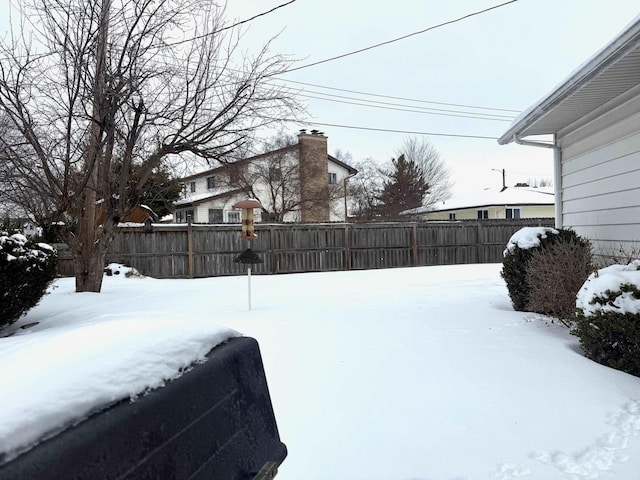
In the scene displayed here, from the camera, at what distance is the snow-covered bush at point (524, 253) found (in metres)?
6.20

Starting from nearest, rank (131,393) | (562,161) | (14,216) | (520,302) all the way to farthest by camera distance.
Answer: (131,393) → (520,302) → (562,161) → (14,216)

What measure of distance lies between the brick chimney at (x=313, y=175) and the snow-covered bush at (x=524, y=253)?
20.0m

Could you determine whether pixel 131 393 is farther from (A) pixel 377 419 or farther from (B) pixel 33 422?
(A) pixel 377 419

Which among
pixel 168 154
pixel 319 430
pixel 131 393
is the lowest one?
pixel 319 430

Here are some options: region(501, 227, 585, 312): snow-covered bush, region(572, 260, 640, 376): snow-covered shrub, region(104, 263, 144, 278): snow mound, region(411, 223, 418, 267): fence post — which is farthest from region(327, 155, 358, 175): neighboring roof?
region(572, 260, 640, 376): snow-covered shrub

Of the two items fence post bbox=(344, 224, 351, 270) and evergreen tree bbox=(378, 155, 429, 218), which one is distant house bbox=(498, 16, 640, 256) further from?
evergreen tree bbox=(378, 155, 429, 218)

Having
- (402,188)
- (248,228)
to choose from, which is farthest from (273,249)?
(402,188)

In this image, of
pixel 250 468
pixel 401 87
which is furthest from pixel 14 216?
pixel 401 87

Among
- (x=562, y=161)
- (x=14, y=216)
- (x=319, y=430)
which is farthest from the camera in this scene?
(x=14, y=216)

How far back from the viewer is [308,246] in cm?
1522

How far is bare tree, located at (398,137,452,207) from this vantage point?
40.7m

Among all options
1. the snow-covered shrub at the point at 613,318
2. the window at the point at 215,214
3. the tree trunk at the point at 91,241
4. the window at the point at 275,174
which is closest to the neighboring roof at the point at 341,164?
the window at the point at 275,174

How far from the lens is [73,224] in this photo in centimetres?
1145

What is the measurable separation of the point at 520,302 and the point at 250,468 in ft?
18.8
